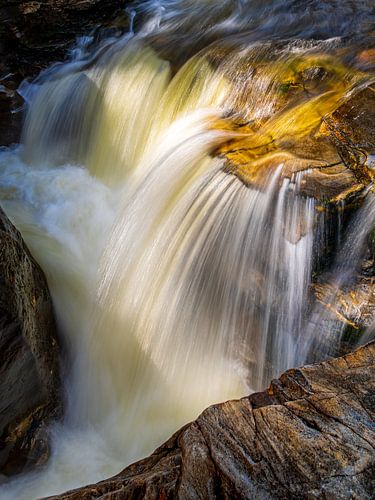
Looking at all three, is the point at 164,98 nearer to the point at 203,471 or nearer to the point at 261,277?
the point at 261,277

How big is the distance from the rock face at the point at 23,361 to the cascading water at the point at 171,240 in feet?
0.76

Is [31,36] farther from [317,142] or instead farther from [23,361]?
[23,361]

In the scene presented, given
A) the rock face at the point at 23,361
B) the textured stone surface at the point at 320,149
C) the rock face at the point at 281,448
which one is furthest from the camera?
the textured stone surface at the point at 320,149

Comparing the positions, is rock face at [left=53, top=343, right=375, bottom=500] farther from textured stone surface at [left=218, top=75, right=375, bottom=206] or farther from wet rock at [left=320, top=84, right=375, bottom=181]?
wet rock at [left=320, top=84, right=375, bottom=181]

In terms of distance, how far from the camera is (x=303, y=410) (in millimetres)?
2695

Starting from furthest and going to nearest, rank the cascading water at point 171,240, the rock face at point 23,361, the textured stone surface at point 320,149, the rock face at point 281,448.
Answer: the cascading water at point 171,240, the textured stone surface at point 320,149, the rock face at point 23,361, the rock face at point 281,448

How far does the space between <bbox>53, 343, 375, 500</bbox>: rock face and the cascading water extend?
122 cm

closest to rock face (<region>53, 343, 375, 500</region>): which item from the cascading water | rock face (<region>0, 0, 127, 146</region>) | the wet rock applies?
the cascading water

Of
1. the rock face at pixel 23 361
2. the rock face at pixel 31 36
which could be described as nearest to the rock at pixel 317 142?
the rock face at pixel 23 361

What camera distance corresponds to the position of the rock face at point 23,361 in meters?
3.60

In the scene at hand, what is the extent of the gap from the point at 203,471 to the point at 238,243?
2484 mm

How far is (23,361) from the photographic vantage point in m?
3.79

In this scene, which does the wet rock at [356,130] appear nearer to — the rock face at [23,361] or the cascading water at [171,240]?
the cascading water at [171,240]

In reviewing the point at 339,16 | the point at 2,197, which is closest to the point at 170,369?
the point at 2,197
